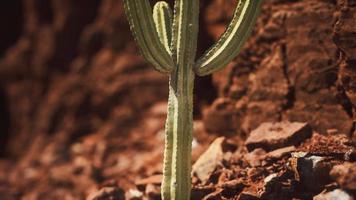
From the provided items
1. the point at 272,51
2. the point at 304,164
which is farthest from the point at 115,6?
the point at 304,164

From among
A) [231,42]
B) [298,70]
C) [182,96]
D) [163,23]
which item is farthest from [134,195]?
[298,70]

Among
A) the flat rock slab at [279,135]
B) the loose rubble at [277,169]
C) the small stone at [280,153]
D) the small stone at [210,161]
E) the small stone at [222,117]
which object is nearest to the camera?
the loose rubble at [277,169]

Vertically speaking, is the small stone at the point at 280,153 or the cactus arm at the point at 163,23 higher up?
the cactus arm at the point at 163,23

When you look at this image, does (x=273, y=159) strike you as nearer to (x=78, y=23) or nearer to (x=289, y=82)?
(x=289, y=82)

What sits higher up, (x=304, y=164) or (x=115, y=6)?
(x=115, y=6)

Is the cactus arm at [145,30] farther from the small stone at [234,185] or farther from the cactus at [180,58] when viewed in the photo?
the small stone at [234,185]

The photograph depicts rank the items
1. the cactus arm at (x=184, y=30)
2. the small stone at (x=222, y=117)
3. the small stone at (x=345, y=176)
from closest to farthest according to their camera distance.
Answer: the small stone at (x=345, y=176)
the cactus arm at (x=184, y=30)
the small stone at (x=222, y=117)

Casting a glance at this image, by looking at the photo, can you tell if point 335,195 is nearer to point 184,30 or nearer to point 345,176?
point 345,176

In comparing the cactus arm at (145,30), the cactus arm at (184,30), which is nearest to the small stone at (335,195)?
Answer: the cactus arm at (184,30)
